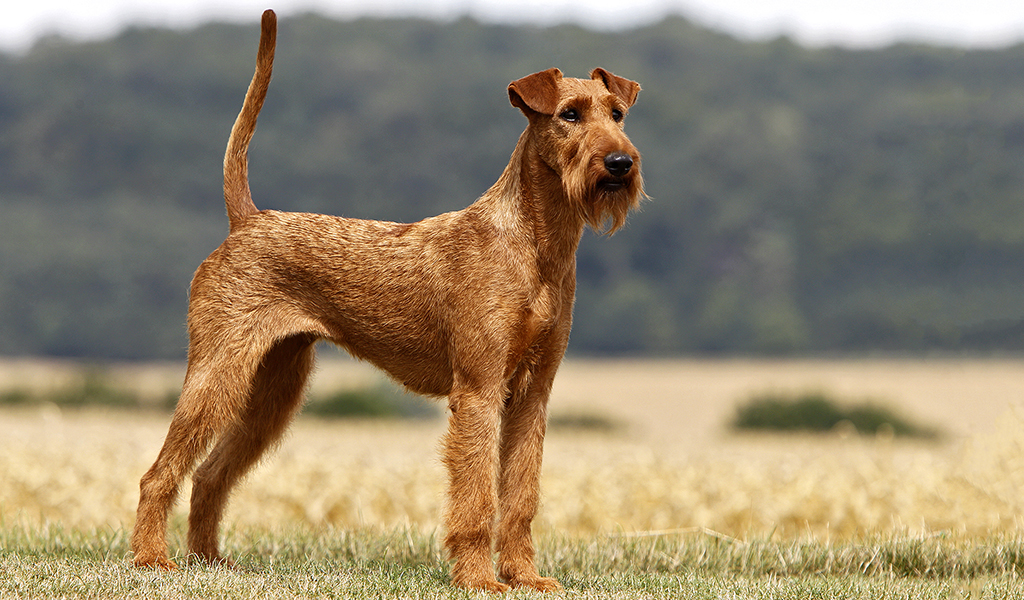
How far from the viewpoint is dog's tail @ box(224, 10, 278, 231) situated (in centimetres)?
626

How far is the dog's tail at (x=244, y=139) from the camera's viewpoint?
6.26m

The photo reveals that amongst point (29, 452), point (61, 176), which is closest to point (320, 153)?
point (61, 176)

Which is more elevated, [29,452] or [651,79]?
[651,79]

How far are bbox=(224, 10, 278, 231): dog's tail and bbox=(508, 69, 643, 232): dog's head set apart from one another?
70.9 inches

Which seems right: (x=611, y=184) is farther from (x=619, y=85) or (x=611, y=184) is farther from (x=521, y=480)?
(x=521, y=480)

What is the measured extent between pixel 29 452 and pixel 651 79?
94.8 meters

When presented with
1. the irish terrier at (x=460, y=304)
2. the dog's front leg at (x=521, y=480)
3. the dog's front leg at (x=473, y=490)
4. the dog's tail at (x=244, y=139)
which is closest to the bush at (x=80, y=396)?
the dog's tail at (x=244, y=139)

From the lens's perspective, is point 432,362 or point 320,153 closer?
point 432,362

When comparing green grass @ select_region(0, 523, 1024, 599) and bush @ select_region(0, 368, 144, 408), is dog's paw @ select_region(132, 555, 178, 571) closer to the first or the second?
green grass @ select_region(0, 523, 1024, 599)

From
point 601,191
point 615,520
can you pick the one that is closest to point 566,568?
point 601,191

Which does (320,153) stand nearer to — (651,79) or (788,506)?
(651,79)

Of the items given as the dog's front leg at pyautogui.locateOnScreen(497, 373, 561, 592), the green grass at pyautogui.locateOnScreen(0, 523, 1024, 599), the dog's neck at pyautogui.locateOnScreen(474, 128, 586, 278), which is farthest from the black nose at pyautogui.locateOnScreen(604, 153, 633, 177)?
the green grass at pyautogui.locateOnScreen(0, 523, 1024, 599)

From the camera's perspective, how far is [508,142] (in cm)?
7581

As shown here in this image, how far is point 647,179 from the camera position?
58.0 meters
